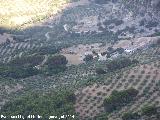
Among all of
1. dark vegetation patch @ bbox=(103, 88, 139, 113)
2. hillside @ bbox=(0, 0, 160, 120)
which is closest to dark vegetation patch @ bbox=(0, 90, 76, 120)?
hillside @ bbox=(0, 0, 160, 120)

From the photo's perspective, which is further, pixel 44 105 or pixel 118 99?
pixel 44 105

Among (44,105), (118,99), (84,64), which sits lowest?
(84,64)

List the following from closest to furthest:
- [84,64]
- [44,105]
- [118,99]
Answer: [118,99] → [44,105] → [84,64]

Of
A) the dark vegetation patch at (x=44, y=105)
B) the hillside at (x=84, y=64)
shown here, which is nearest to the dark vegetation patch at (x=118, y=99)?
the hillside at (x=84, y=64)

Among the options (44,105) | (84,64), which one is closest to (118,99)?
(44,105)

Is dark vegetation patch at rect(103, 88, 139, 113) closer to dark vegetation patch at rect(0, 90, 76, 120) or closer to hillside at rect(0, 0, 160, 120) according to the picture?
hillside at rect(0, 0, 160, 120)

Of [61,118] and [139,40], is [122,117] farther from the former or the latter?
[139,40]

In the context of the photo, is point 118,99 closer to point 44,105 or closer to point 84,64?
point 44,105

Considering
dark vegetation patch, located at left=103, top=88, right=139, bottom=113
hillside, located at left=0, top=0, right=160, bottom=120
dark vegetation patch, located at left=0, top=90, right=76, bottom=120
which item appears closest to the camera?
dark vegetation patch, located at left=103, top=88, right=139, bottom=113

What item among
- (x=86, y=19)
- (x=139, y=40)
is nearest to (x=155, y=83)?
(x=139, y=40)
